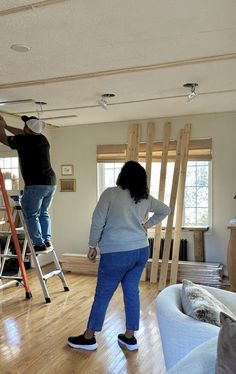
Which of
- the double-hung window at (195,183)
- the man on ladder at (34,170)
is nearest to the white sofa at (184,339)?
the man on ladder at (34,170)

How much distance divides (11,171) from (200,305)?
208 inches

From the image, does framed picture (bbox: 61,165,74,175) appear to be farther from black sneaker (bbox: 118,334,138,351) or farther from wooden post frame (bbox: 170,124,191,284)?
black sneaker (bbox: 118,334,138,351)

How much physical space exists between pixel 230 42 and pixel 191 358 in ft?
6.99

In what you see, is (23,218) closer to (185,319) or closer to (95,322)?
(95,322)

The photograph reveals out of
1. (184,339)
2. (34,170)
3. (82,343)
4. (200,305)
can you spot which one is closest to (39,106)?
(34,170)

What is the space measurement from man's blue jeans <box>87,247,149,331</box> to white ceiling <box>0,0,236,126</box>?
159 cm

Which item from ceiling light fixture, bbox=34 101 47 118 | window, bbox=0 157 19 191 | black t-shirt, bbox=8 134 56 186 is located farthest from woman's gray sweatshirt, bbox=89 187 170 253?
window, bbox=0 157 19 191

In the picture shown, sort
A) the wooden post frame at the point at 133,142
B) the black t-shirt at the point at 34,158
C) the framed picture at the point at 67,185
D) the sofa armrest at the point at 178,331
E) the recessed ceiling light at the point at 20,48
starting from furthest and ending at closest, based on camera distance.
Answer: the framed picture at the point at 67,185
the wooden post frame at the point at 133,142
the black t-shirt at the point at 34,158
the recessed ceiling light at the point at 20,48
the sofa armrest at the point at 178,331

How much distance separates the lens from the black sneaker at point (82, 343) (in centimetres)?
310

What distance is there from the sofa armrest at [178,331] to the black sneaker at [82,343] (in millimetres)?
1398

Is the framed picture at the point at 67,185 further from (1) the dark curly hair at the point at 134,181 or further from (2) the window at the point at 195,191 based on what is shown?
(1) the dark curly hair at the point at 134,181

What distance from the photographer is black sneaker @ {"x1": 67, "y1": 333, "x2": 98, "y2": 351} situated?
3.10 m

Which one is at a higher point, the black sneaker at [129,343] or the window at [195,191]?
the window at [195,191]

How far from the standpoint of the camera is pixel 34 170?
406 cm
